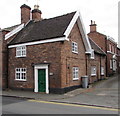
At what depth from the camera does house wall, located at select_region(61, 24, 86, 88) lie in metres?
14.9

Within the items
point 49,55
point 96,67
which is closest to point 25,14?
point 49,55

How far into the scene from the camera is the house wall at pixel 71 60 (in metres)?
14.9

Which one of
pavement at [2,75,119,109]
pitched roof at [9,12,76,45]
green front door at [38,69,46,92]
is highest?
pitched roof at [9,12,76,45]

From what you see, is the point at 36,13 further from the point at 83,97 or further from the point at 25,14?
the point at 83,97

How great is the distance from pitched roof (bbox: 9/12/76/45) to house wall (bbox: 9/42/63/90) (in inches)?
35.7

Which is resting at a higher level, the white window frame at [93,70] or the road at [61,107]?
the white window frame at [93,70]

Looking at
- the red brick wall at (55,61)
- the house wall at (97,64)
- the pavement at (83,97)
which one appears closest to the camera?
the pavement at (83,97)

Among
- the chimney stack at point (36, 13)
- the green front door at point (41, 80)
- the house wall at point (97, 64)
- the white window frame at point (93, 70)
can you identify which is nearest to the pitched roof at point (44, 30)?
the chimney stack at point (36, 13)

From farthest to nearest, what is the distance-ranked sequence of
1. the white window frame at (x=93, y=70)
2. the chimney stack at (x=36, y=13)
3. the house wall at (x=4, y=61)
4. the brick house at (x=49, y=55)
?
the chimney stack at (x=36, y=13) < the white window frame at (x=93, y=70) < the house wall at (x=4, y=61) < the brick house at (x=49, y=55)

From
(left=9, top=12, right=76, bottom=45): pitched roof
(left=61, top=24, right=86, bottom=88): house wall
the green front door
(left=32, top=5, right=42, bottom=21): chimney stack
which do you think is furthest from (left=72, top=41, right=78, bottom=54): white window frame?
(left=32, top=5, right=42, bottom=21): chimney stack

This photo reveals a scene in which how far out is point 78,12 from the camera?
17344mm

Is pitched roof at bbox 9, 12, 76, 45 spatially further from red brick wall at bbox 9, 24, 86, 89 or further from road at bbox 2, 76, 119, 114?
road at bbox 2, 76, 119, 114

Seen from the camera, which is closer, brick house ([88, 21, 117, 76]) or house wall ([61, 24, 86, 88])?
house wall ([61, 24, 86, 88])

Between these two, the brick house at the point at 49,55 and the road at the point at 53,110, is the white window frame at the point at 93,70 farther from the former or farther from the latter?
the road at the point at 53,110
